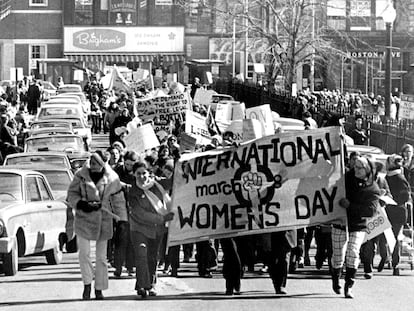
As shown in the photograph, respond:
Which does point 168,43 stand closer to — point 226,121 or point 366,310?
point 226,121

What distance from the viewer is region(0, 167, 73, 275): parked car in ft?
52.7

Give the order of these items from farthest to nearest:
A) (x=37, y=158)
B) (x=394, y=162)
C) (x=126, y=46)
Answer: (x=126, y=46) < (x=37, y=158) < (x=394, y=162)

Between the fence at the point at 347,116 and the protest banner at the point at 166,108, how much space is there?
15.4 feet

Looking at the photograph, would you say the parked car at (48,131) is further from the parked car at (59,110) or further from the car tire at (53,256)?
the car tire at (53,256)

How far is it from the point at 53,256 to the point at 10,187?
1.39 meters

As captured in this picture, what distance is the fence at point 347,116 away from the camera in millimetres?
27261

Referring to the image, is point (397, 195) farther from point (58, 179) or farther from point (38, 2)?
point (38, 2)

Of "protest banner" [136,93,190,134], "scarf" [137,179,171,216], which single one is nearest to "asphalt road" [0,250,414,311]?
"scarf" [137,179,171,216]

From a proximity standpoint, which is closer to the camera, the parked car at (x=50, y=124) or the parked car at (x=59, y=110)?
the parked car at (x=50, y=124)

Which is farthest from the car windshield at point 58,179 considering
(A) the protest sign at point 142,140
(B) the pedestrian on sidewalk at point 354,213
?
(B) the pedestrian on sidewalk at point 354,213

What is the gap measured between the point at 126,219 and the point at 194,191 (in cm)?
116

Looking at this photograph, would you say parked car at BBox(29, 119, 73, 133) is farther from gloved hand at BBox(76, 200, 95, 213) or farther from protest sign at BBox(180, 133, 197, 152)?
gloved hand at BBox(76, 200, 95, 213)

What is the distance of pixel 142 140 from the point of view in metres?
21.8

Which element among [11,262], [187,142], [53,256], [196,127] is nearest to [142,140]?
[187,142]
